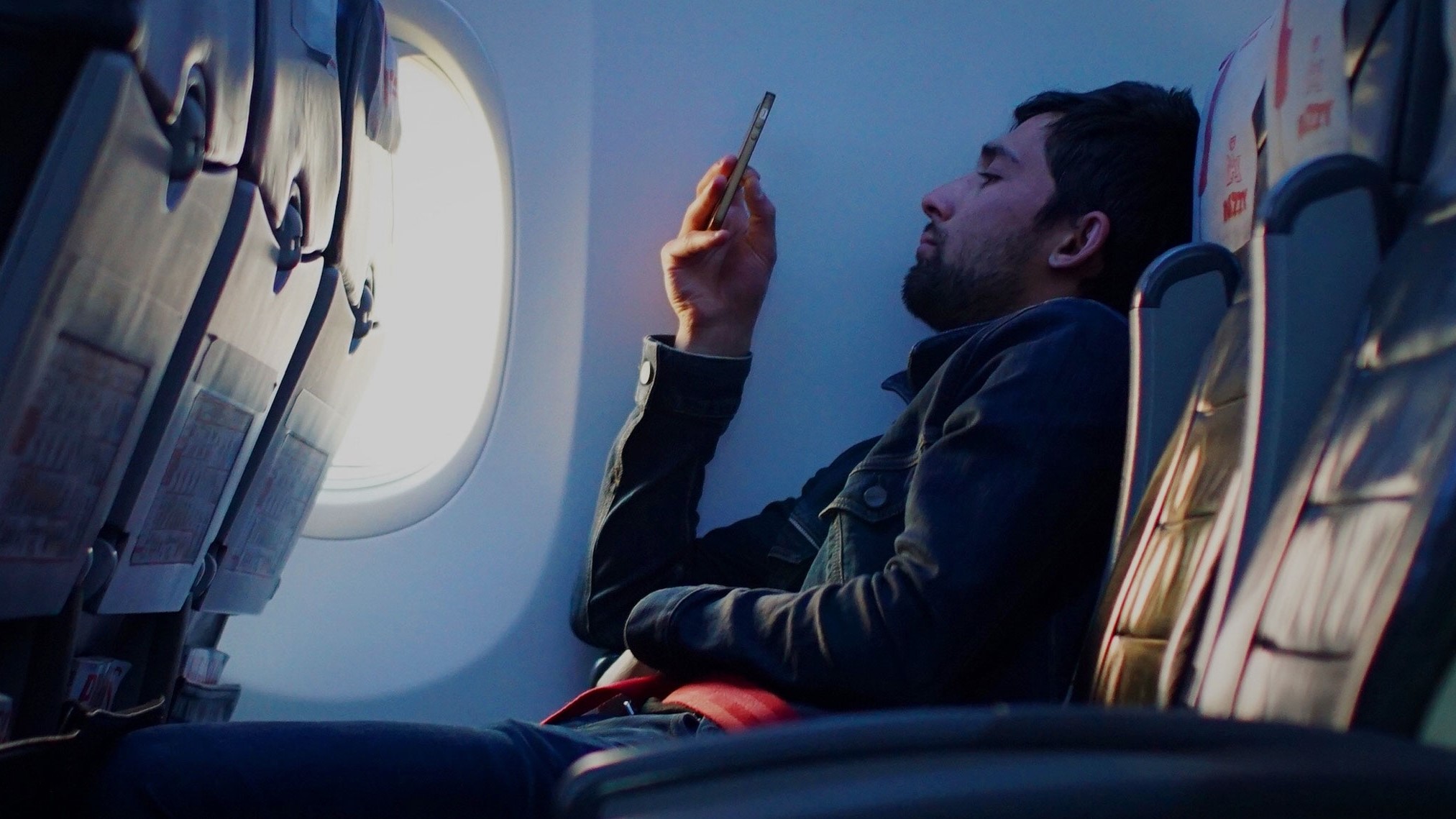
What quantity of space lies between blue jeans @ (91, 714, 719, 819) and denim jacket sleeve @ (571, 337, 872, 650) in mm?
637

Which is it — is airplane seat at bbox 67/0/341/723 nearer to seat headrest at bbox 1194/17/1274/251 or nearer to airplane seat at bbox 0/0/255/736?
airplane seat at bbox 0/0/255/736

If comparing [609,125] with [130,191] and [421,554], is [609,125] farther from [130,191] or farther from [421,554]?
[130,191]

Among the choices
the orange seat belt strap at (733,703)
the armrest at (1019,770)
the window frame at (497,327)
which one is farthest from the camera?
the window frame at (497,327)

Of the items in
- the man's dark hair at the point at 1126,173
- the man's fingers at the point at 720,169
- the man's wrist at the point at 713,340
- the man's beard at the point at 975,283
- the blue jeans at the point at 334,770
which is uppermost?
the man's dark hair at the point at 1126,173

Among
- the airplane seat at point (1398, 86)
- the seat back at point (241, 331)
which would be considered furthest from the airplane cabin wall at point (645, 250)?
the airplane seat at point (1398, 86)

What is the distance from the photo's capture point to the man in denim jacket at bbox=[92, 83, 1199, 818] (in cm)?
104

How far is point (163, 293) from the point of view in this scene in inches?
35.5

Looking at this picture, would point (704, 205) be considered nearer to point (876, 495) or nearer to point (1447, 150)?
point (876, 495)

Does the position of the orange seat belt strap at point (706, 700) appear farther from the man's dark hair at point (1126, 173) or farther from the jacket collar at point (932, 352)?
the man's dark hair at point (1126, 173)

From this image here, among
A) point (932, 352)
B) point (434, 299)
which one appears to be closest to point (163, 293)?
point (932, 352)

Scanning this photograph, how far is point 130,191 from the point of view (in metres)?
0.78

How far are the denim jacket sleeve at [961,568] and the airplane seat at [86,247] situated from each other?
1.93 ft

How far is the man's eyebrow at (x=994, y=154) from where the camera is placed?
1813mm

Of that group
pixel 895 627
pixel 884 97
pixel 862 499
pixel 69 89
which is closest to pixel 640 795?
pixel 69 89
